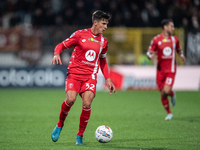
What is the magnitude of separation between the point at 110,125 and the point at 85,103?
231cm

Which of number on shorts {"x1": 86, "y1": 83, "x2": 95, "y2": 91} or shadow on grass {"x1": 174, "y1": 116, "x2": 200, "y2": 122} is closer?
→ number on shorts {"x1": 86, "y1": 83, "x2": 95, "y2": 91}

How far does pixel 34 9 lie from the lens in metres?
20.3

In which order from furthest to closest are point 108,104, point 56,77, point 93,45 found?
1. point 56,77
2. point 108,104
3. point 93,45

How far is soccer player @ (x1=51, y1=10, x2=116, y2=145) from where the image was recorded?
19.4 feet

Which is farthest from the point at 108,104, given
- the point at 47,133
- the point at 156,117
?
the point at 47,133

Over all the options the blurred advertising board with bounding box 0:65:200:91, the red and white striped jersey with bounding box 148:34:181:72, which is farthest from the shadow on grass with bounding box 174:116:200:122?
the blurred advertising board with bounding box 0:65:200:91

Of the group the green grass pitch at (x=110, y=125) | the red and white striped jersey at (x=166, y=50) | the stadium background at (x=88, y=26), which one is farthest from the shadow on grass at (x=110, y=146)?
the stadium background at (x=88, y=26)

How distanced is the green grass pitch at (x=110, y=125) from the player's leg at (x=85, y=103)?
0.20 meters

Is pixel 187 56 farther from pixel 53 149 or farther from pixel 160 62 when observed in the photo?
pixel 53 149

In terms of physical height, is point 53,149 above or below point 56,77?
above

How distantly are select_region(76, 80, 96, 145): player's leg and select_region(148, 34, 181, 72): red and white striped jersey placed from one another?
156 inches

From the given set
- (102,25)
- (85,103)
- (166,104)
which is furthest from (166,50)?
(85,103)

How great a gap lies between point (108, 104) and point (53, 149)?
7.31 m

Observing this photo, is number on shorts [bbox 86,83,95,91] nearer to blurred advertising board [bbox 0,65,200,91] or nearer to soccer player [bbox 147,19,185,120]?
soccer player [bbox 147,19,185,120]
